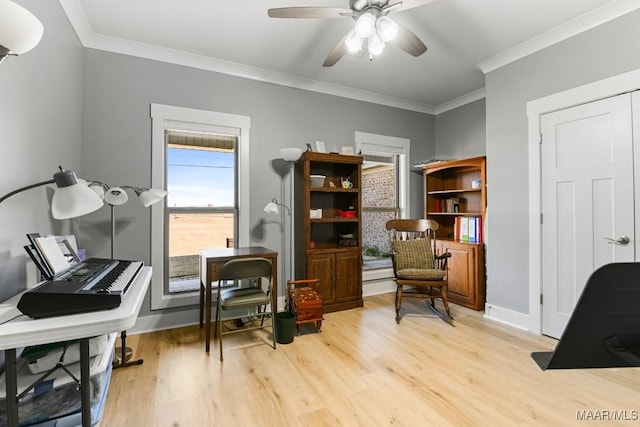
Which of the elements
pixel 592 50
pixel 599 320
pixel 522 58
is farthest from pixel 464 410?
pixel 522 58

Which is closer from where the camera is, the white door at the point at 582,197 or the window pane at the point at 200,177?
the white door at the point at 582,197

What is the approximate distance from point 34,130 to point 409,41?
8.35 ft

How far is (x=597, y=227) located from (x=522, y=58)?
1.78 meters

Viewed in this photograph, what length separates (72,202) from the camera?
122 cm

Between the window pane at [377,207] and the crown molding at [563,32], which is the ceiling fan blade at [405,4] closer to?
the crown molding at [563,32]

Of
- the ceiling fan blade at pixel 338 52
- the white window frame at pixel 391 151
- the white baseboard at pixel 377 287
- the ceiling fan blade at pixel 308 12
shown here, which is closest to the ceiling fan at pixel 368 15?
the ceiling fan blade at pixel 308 12

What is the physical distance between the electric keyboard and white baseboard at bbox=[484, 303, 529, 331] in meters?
3.48

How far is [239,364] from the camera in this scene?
236 centimetres

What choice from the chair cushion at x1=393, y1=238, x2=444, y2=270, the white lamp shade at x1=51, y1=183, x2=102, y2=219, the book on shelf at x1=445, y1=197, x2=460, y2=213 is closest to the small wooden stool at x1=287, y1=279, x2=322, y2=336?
the chair cushion at x1=393, y1=238, x2=444, y2=270

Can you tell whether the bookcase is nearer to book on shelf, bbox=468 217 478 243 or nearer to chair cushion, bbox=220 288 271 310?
book on shelf, bbox=468 217 478 243

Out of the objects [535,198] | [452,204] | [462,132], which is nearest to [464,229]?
[452,204]

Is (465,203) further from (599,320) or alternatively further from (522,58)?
(599,320)

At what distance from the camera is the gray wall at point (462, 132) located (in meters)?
4.14

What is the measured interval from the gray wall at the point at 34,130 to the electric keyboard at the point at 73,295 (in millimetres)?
363
